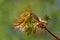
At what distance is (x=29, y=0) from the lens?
333cm

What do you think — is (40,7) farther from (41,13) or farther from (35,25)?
(35,25)

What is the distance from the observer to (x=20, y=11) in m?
2.97

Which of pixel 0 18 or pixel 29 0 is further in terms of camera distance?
pixel 29 0

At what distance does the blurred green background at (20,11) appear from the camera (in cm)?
273

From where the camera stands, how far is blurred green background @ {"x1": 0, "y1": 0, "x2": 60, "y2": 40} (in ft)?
8.95

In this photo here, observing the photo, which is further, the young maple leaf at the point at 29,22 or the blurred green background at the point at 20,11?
the blurred green background at the point at 20,11

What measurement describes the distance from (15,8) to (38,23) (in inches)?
88.0

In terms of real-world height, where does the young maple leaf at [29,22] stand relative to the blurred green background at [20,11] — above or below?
below

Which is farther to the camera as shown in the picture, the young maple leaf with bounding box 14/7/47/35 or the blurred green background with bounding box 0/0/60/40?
the blurred green background with bounding box 0/0/60/40

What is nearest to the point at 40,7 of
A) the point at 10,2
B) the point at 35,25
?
the point at 10,2

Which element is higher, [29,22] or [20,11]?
[20,11]

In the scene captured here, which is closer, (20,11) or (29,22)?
(29,22)

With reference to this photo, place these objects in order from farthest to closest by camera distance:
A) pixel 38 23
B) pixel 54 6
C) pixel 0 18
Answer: pixel 54 6 → pixel 0 18 → pixel 38 23

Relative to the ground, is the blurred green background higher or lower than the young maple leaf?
higher
